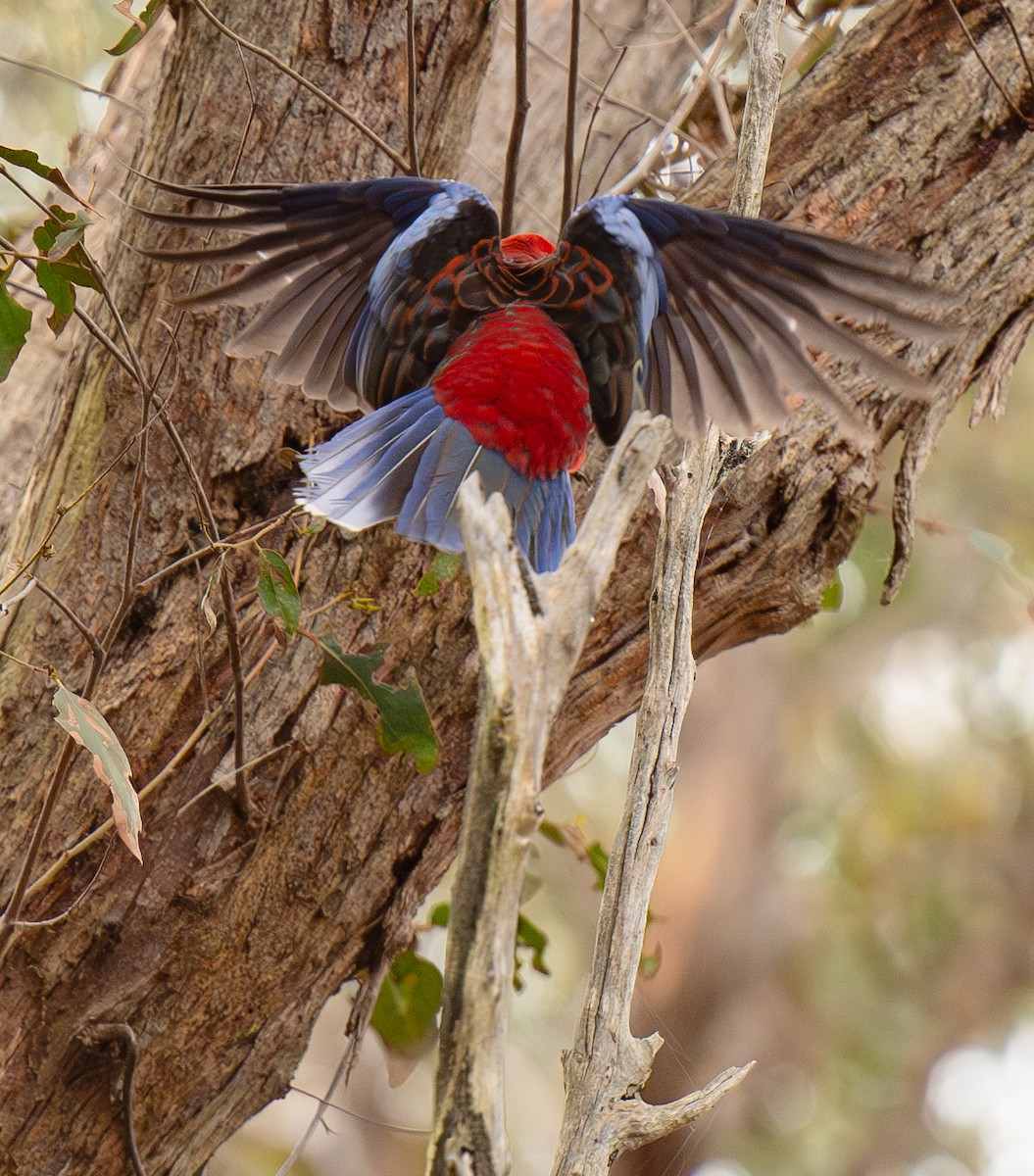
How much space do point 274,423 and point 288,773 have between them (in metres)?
0.57

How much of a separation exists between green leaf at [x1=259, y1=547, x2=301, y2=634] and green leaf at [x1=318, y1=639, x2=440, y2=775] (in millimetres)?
105

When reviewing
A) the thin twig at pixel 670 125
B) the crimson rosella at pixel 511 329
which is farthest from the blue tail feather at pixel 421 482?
Answer: the thin twig at pixel 670 125

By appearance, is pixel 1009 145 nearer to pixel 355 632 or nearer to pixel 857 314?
pixel 857 314

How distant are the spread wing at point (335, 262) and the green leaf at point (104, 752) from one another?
2.18 ft

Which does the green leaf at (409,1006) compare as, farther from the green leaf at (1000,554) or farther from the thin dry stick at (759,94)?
the thin dry stick at (759,94)

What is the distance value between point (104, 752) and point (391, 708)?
0.45 meters

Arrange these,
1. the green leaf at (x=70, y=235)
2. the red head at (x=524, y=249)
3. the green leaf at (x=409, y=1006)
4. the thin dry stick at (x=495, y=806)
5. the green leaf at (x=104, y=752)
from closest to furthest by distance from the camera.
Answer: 1. the thin dry stick at (x=495, y=806)
2. the green leaf at (x=104, y=752)
3. the green leaf at (x=70, y=235)
4. the red head at (x=524, y=249)
5. the green leaf at (x=409, y=1006)

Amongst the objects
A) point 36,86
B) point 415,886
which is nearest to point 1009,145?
point 415,886

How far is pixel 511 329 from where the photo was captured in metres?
1.94

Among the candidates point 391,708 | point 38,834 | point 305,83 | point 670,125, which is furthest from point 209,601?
point 670,125

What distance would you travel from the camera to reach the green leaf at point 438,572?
74.4 inches

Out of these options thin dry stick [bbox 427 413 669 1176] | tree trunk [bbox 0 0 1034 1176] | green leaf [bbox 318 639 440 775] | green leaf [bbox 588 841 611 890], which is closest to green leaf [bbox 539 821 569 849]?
green leaf [bbox 588 841 611 890]

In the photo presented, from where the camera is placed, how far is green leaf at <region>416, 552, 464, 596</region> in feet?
6.20

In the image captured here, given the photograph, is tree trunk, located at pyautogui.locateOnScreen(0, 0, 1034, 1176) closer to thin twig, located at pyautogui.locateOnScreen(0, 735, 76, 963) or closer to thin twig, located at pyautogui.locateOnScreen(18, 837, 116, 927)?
thin twig, located at pyautogui.locateOnScreen(18, 837, 116, 927)
